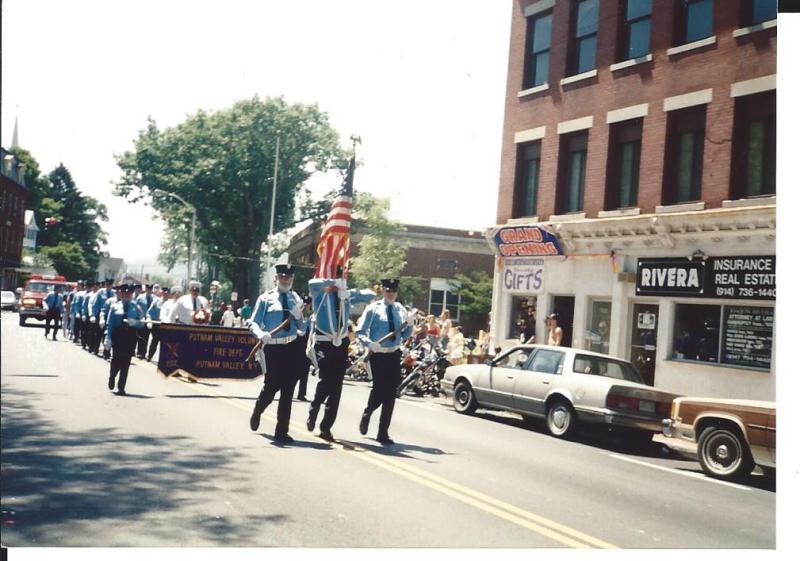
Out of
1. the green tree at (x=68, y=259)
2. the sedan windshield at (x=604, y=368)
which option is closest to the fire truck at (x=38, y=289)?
the green tree at (x=68, y=259)

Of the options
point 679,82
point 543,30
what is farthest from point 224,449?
point 679,82

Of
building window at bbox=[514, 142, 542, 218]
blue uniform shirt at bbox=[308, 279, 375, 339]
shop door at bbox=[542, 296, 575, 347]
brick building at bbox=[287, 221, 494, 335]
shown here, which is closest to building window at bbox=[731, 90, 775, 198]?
shop door at bbox=[542, 296, 575, 347]

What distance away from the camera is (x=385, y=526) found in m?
5.94

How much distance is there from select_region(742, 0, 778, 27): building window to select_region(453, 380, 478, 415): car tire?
6.81m

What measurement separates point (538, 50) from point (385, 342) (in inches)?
317

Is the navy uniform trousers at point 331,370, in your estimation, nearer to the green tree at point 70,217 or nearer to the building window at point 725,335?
the green tree at point 70,217

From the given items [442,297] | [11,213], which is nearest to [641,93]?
[11,213]

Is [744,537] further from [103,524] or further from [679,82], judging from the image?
[679,82]

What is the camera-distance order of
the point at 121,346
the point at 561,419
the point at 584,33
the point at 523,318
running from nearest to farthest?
the point at 561,419 < the point at 121,346 < the point at 584,33 < the point at 523,318

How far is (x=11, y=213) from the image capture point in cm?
712

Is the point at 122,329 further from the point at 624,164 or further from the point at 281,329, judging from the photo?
the point at 624,164

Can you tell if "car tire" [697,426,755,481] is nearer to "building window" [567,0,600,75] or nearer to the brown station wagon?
the brown station wagon

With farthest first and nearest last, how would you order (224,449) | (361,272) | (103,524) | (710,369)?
(361,272) → (710,369) → (224,449) → (103,524)
